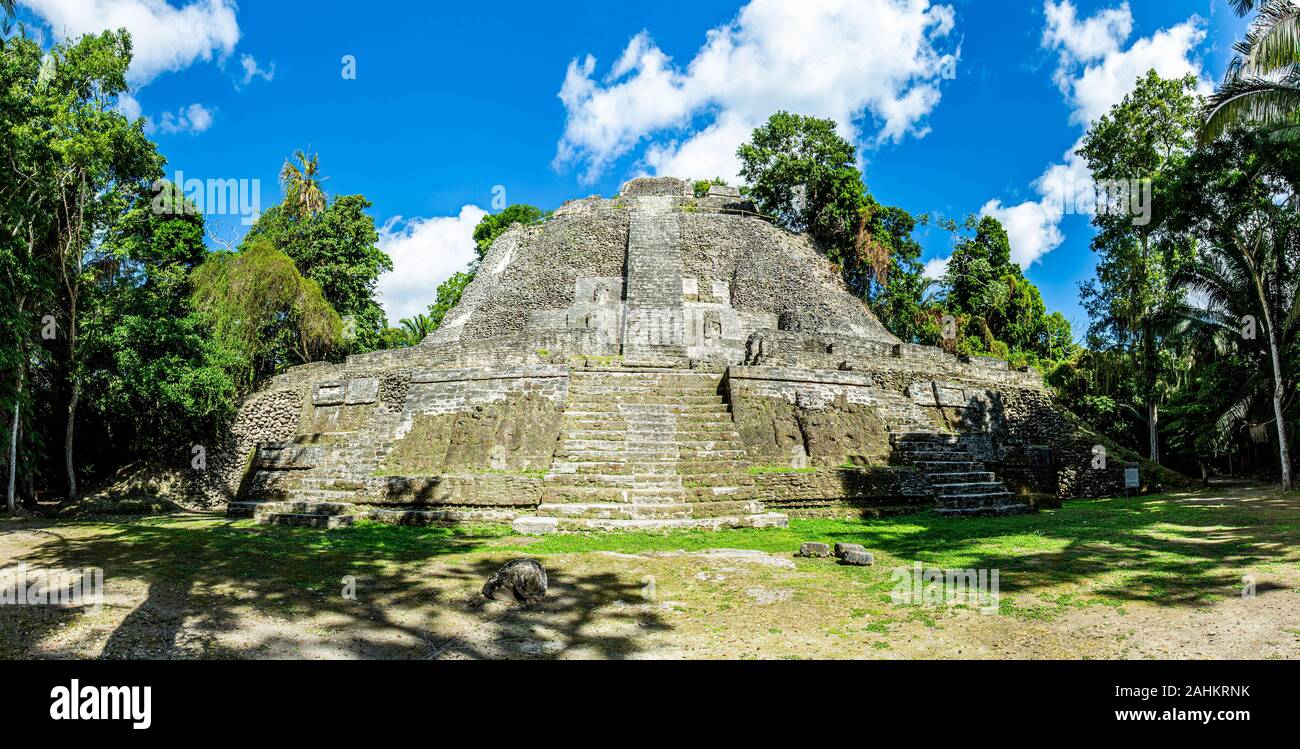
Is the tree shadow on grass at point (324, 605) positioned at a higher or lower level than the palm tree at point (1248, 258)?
lower

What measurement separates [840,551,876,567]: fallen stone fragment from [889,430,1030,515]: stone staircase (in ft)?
13.9

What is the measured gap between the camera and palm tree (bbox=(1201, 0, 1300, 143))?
894 cm

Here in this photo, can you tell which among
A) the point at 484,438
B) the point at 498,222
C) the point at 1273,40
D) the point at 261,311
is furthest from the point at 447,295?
the point at 1273,40

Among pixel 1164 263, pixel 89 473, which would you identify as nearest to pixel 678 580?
pixel 89 473

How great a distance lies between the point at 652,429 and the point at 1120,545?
19.5 ft

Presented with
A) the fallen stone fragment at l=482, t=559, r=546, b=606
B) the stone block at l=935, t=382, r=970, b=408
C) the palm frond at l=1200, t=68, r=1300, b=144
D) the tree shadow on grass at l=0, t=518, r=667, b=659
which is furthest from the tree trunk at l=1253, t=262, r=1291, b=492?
the fallen stone fragment at l=482, t=559, r=546, b=606

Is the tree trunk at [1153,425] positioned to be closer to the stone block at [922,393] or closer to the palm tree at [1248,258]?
the palm tree at [1248,258]

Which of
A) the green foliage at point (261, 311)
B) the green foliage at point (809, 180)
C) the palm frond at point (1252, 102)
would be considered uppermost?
the green foliage at point (809, 180)

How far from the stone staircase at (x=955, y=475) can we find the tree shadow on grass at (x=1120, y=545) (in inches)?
15.3

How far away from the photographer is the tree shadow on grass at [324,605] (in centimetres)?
398

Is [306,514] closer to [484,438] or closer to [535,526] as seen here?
[484,438]

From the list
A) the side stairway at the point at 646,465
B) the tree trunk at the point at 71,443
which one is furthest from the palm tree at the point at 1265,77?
the tree trunk at the point at 71,443

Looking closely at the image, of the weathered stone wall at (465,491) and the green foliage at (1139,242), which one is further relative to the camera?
the green foliage at (1139,242)
